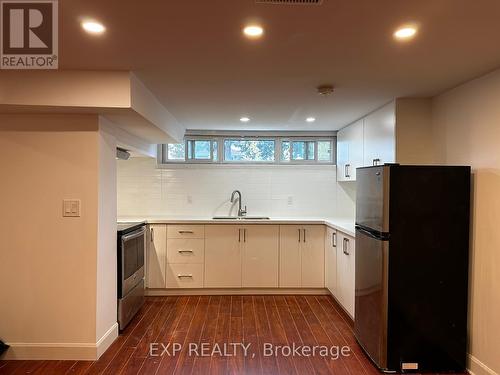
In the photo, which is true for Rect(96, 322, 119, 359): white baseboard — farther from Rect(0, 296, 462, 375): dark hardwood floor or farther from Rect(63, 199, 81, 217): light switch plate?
Rect(63, 199, 81, 217): light switch plate

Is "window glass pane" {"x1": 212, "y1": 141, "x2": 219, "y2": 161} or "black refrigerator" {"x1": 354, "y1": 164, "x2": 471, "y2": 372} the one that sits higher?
"window glass pane" {"x1": 212, "y1": 141, "x2": 219, "y2": 161}

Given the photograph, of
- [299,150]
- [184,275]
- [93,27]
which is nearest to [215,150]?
[299,150]

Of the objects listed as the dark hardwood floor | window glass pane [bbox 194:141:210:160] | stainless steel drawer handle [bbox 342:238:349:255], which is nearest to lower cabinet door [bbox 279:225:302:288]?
the dark hardwood floor

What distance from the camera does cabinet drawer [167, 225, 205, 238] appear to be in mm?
3928

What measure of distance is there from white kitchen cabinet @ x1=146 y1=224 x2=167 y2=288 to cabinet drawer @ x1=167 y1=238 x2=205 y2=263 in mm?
73

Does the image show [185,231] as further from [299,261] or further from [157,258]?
[299,261]

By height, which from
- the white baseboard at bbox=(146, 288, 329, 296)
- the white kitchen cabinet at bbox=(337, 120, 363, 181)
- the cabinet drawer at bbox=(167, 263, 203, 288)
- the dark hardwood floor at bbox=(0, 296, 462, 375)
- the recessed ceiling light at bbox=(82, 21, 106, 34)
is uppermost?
the recessed ceiling light at bbox=(82, 21, 106, 34)

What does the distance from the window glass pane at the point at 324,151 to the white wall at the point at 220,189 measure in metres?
0.16

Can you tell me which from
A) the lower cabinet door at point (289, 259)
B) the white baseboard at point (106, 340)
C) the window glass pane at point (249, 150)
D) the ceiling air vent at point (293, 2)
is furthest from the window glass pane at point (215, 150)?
the ceiling air vent at point (293, 2)

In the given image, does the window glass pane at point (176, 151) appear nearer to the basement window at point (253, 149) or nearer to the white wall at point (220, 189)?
the basement window at point (253, 149)

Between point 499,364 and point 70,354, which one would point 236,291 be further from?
point 499,364

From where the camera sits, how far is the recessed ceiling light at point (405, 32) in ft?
5.22

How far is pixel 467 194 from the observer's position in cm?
231

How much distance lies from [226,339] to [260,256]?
1.31 metres
